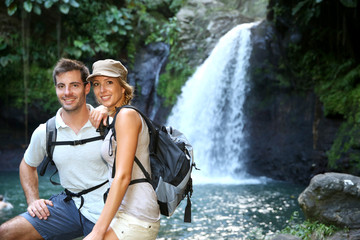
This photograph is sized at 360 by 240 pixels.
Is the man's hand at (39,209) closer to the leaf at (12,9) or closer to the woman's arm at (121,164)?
the woman's arm at (121,164)

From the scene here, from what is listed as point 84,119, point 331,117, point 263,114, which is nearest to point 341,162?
point 331,117

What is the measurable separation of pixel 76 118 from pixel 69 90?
0.20m

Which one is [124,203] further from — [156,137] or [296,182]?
[296,182]

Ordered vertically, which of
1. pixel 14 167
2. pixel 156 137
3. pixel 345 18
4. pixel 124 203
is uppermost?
A: pixel 345 18

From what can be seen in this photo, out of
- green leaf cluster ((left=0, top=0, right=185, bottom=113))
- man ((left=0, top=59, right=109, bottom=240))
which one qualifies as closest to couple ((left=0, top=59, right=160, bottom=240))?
man ((left=0, top=59, right=109, bottom=240))

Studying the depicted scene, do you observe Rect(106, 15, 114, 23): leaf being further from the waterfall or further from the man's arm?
the man's arm

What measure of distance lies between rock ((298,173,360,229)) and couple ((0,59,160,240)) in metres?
3.49

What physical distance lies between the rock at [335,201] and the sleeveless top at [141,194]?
11.9 ft

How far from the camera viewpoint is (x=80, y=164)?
8.73ft

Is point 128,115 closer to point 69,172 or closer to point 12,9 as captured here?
point 69,172

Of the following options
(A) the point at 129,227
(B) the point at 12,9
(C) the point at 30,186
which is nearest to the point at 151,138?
(A) the point at 129,227

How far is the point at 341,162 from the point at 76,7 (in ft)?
33.3

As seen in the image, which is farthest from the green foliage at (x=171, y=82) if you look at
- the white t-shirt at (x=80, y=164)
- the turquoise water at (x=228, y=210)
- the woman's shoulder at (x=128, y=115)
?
the woman's shoulder at (x=128, y=115)

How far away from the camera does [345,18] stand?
10.7 metres
